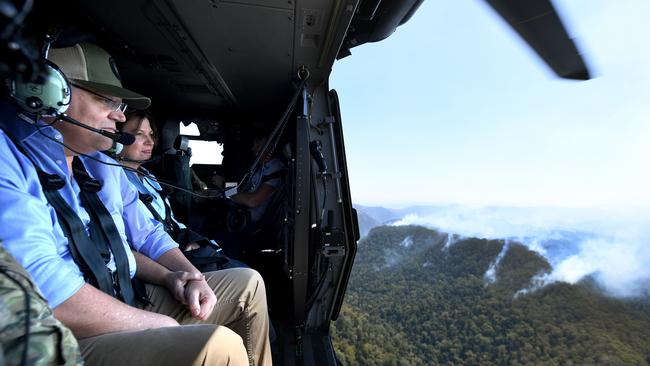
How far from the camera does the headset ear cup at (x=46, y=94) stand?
3.10 feet

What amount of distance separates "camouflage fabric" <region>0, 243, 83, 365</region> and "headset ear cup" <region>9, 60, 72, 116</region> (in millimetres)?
651

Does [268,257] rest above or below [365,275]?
above

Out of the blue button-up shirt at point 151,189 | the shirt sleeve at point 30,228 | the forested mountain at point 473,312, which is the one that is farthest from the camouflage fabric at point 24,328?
the forested mountain at point 473,312

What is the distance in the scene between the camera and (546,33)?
88 centimetres

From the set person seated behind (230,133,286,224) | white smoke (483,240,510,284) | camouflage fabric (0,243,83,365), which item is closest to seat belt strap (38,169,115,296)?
camouflage fabric (0,243,83,365)

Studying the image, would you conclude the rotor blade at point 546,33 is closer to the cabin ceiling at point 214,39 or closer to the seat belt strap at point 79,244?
the cabin ceiling at point 214,39

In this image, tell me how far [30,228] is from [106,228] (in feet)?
1.24

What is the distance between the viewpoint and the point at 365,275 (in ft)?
48.6

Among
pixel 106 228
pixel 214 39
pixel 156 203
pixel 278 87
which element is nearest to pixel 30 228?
pixel 106 228

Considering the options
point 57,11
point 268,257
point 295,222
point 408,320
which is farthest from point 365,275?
point 57,11

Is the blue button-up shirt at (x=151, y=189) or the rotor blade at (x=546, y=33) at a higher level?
the rotor blade at (x=546, y=33)

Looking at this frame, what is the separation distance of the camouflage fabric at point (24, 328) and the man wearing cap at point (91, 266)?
44 cm

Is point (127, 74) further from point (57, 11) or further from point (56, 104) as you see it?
point (56, 104)

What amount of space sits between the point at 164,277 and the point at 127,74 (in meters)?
1.79
